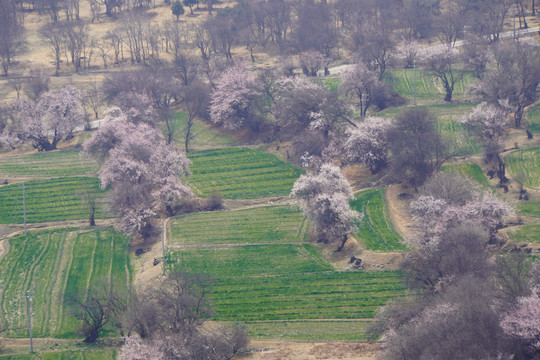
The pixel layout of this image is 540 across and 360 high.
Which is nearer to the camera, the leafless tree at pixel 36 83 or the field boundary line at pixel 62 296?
the field boundary line at pixel 62 296

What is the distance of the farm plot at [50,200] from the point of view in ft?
316

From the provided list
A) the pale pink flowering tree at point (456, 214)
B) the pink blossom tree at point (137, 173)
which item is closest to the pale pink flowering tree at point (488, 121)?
the pale pink flowering tree at point (456, 214)

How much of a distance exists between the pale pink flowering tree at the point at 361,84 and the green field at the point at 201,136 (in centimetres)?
1810

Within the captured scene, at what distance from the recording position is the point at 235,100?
117250 millimetres

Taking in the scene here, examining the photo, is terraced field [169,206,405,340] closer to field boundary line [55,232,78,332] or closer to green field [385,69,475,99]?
field boundary line [55,232,78,332]

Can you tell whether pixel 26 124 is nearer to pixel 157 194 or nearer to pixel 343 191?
pixel 157 194

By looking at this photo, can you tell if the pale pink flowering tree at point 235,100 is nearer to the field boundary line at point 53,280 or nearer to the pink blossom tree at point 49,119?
the pink blossom tree at point 49,119

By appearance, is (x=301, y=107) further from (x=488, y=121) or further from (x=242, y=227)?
(x=242, y=227)

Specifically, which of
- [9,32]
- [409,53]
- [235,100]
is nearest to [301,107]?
[235,100]

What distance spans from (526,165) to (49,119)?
214 feet

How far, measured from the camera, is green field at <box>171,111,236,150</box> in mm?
114500

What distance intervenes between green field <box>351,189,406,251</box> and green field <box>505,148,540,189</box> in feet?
49.9

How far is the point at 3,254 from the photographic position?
8875 centimetres

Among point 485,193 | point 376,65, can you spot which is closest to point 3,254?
point 485,193
